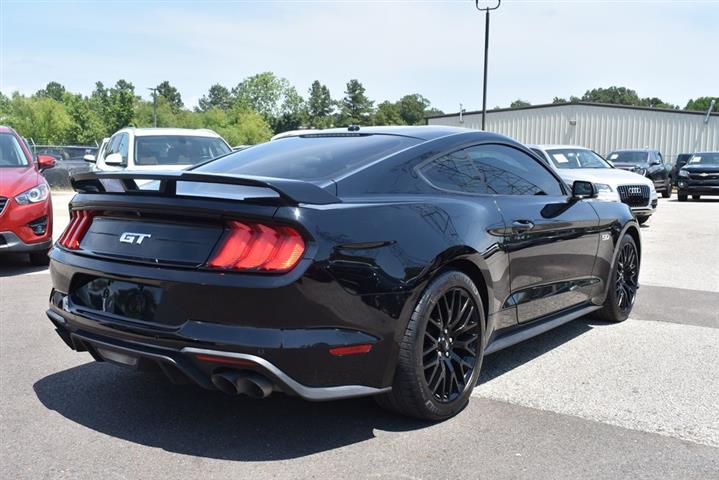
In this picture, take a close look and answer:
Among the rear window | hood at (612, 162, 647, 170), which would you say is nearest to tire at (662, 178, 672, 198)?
hood at (612, 162, 647, 170)

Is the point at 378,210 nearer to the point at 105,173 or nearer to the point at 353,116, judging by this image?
the point at 105,173

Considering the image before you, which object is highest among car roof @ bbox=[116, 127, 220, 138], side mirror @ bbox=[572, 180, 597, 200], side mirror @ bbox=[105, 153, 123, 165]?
car roof @ bbox=[116, 127, 220, 138]

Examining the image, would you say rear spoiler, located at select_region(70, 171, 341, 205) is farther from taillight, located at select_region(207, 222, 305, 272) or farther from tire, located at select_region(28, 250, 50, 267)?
tire, located at select_region(28, 250, 50, 267)

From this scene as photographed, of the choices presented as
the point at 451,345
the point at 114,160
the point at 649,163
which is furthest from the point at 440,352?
the point at 649,163

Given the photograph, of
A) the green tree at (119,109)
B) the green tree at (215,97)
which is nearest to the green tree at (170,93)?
the green tree at (215,97)

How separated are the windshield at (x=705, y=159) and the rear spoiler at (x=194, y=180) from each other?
22656 mm

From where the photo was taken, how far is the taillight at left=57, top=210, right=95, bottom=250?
12.0ft

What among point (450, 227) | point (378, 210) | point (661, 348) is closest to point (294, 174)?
point (378, 210)

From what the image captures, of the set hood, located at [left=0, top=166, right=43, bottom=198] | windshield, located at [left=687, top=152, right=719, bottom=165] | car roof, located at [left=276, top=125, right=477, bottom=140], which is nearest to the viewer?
car roof, located at [left=276, top=125, right=477, bottom=140]

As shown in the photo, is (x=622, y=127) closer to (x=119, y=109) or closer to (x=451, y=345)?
(x=451, y=345)

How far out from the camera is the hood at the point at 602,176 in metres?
12.2

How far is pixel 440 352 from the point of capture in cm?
358

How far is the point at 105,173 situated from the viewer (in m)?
3.54

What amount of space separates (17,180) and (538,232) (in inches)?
244
